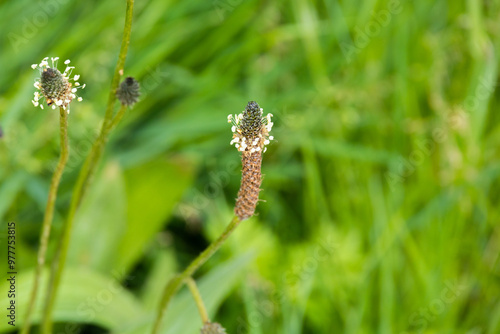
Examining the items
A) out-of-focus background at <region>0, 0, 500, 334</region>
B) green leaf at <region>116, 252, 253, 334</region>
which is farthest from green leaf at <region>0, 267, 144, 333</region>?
green leaf at <region>116, 252, 253, 334</region>

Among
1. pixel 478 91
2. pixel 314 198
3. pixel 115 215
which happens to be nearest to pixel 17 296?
pixel 115 215

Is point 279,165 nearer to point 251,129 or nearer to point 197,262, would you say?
point 197,262

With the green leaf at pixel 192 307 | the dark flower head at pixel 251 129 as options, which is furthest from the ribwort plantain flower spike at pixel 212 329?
the green leaf at pixel 192 307

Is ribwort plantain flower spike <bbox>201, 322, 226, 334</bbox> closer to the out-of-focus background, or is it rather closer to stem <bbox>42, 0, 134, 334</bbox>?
stem <bbox>42, 0, 134, 334</bbox>

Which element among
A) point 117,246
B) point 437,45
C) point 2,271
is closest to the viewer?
point 2,271

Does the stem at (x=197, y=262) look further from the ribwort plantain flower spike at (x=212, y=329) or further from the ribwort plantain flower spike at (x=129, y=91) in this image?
the ribwort plantain flower spike at (x=129, y=91)

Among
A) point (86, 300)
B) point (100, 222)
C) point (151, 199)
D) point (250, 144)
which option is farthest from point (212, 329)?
point (151, 199)

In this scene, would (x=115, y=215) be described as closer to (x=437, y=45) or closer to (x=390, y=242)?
(x=390, y=242)
